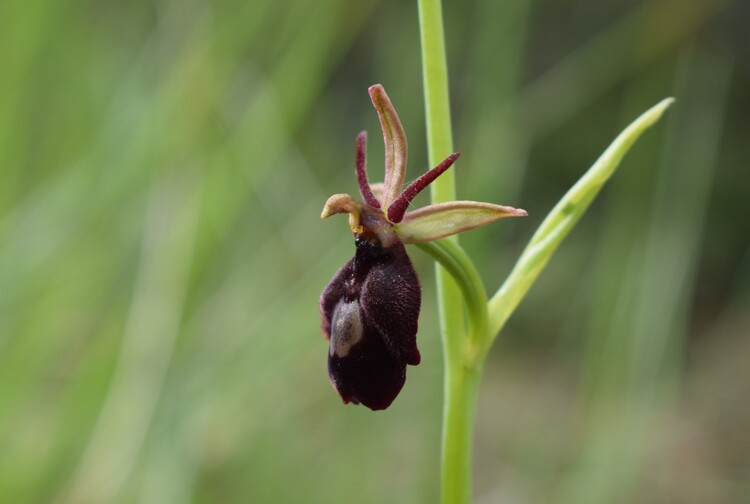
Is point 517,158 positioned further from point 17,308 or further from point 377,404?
point 377,404

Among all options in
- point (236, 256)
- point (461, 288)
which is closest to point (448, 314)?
point (461, 288)

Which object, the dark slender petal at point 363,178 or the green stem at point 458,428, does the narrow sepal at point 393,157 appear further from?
→ the green stem at point 458,428

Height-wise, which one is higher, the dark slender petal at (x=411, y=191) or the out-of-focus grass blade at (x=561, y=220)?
the dark slender petal at (x=411, y=191)

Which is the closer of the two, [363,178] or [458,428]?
[363,178]

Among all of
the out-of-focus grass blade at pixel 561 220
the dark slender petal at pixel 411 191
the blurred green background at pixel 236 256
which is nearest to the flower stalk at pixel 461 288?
the out-of-focus grass blade at pixel 561 220

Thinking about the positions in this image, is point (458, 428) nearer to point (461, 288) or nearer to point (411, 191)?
point (461, 288)

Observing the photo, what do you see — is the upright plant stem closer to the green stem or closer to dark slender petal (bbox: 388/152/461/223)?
the green stem

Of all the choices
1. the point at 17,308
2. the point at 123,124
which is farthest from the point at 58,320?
the point at 123,124

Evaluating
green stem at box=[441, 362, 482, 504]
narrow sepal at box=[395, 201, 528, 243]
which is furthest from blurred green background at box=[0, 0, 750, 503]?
narrow sepal at box=[395, 201, 528, 243]
